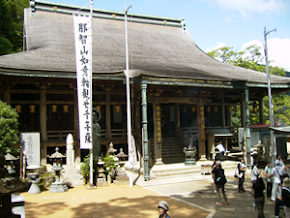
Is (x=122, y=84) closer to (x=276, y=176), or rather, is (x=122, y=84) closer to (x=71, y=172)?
(x=71, y=172)

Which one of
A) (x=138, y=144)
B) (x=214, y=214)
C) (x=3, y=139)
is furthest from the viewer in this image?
(x=138, y=144)

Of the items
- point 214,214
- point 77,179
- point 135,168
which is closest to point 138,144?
point 135,168

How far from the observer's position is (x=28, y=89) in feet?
53.2

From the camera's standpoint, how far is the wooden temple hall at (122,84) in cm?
1473

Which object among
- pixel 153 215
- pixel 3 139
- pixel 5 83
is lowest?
pixel 153 215

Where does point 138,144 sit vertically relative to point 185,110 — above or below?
below

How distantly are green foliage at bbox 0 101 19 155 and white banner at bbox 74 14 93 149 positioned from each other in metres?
3.38

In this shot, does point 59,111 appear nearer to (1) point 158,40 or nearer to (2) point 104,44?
(2) point 104,44

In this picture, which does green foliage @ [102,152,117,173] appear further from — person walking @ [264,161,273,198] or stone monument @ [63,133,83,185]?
person walking @ [264,161,273,198]

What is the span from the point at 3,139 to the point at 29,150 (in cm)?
187

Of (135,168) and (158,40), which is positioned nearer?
(135,168)

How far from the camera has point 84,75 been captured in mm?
12203

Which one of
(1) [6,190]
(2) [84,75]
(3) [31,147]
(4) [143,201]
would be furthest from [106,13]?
(1) [6,190]

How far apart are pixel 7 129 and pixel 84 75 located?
421 centimetres
